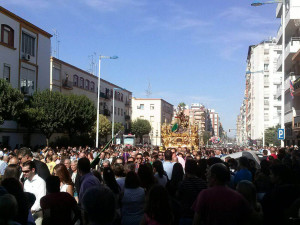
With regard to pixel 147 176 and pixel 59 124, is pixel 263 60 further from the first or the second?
pixel 147 176

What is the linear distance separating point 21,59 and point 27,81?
7.06ft

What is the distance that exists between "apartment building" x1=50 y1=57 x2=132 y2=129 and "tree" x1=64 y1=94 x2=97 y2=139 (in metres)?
5.13

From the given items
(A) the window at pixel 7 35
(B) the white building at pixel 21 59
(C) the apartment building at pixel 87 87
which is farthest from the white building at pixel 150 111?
(A) the window at pixel 7 35

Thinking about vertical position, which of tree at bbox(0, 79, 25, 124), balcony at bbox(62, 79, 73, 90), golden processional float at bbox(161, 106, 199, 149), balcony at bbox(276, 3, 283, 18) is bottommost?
golden processional float at bbox(161, 106, 199, 149)

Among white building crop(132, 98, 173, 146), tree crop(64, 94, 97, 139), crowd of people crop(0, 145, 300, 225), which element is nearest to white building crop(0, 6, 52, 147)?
tree crop(64, 94, 97, 139)

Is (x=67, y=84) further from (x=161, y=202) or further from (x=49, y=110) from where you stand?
(x=161, y=202)

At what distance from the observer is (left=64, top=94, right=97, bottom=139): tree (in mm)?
36406

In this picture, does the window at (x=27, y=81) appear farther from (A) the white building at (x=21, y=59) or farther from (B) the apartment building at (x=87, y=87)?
(B) the apartment building at (x=87, y=87)

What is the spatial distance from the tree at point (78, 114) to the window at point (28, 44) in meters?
5.37

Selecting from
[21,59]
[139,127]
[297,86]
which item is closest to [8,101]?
[21,59]

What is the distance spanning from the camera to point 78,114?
3738 centimetres

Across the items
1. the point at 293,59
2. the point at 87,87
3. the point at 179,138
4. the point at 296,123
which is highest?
the point at 87,87

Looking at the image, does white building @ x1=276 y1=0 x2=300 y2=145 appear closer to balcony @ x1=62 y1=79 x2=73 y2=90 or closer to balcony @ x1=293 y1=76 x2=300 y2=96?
balcony @ x1=293 y1=76 x2=300 y2=96

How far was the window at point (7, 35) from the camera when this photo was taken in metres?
30.8
